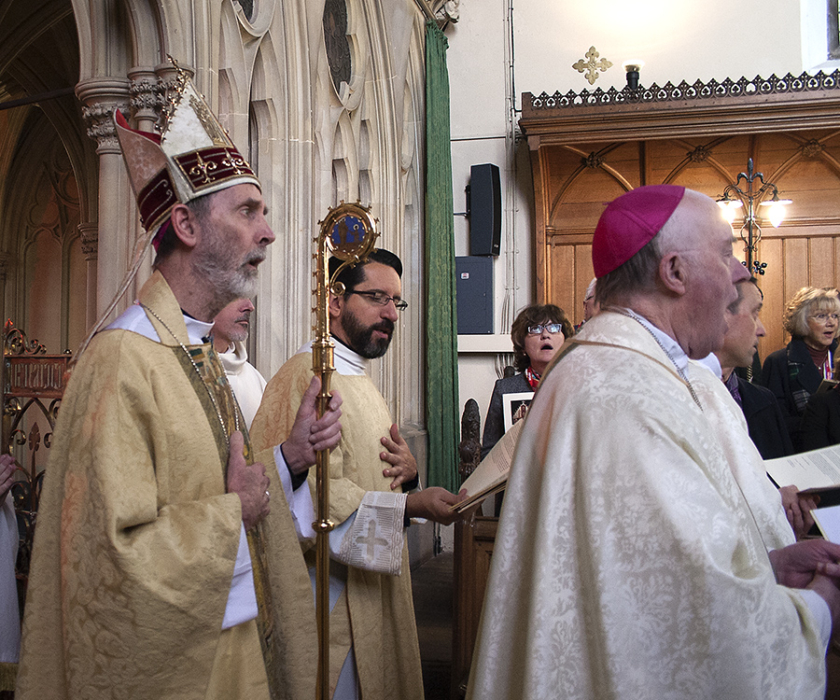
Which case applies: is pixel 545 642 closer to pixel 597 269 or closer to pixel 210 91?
pixel 597 269

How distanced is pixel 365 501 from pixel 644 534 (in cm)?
117

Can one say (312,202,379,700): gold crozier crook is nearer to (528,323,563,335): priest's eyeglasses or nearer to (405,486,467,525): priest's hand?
(405,486,467,525): priest's hand

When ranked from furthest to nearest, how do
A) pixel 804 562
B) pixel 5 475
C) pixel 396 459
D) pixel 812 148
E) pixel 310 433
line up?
pixel 812 148 < pixel 396 459 < pixel 5 475 < pixel 310 433 < pixel 804 562

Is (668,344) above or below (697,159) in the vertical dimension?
below

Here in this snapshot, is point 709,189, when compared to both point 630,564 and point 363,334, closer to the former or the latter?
point 363,334

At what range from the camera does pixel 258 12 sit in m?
4.56

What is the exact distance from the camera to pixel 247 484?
168 centimetres

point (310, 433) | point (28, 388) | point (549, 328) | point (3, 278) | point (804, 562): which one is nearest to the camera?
point (804, 562)

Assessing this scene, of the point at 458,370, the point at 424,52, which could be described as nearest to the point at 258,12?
the point at 424,52

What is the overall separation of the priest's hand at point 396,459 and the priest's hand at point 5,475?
111 centimetres

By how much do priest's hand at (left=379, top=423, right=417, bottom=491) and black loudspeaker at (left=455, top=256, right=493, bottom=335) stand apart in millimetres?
5909

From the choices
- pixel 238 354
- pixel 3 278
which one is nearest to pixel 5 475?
pixel 238 354

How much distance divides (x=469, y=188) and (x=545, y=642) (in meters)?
7.62

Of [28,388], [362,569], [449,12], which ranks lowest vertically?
[362,569]
